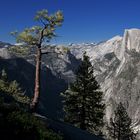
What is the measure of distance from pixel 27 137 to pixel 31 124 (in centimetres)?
98

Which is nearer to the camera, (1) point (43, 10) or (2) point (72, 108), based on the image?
(1) point (43, 10)

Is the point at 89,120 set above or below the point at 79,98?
below

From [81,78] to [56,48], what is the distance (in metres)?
13.2

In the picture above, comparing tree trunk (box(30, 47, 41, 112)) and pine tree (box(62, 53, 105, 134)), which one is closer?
tree trunk (box(30, 47, 41, 112))

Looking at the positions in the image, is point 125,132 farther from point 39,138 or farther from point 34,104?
point 39,138

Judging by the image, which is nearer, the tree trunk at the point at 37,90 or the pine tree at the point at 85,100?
the tree trunk at the point at 37,90

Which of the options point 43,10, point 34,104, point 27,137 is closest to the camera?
point 27,137

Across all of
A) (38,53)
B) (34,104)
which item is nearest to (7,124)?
(34,104)

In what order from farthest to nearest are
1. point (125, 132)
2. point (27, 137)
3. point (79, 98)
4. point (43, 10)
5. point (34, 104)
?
1. point (125, 132)
2. point (79, 98)
3. point (43, 10)
4. point (34, 104)
5. point (27, 137)

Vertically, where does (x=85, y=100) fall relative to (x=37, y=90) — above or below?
below

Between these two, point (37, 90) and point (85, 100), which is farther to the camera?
point (85, 100)

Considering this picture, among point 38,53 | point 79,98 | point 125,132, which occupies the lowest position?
point 125,132

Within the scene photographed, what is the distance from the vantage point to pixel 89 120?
153 feet

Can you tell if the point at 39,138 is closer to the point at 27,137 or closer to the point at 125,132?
the point at 27,137
